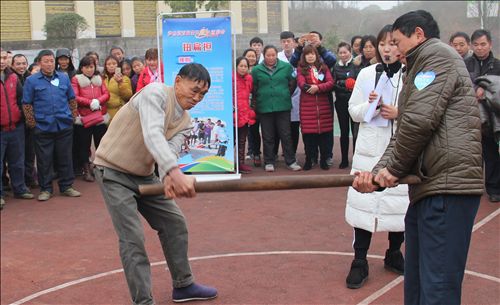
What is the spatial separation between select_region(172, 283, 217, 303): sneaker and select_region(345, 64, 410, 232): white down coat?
51.7 inches

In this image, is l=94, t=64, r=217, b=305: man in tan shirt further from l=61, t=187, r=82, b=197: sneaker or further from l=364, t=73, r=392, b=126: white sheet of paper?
l=61, t=187, r=82, b=197: sneaker

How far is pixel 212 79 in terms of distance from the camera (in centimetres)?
959

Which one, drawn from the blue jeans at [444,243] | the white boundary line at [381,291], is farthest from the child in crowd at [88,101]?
the blue jeans at [444,243]

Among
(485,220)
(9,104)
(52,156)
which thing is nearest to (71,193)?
(52,156)

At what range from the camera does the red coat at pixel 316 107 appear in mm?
10180

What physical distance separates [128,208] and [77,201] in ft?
15.7

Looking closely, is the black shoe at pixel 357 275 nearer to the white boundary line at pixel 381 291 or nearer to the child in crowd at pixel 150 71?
the white boundary line at pixel 381 291

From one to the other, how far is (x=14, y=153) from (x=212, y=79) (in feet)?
9.86

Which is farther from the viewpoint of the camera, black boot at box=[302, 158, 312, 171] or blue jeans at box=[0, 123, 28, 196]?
black boot at box=[302, 158, 312, 171]

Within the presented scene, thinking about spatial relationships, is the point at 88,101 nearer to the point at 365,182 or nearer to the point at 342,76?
the point at 342,76

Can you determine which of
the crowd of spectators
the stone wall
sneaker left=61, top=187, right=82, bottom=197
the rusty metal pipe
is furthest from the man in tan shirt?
the stone wall

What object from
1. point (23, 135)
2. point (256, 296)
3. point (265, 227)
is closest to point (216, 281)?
point (256, 296)

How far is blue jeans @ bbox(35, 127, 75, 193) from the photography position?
9023mm

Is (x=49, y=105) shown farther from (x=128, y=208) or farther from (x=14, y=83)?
(x=128, y=208)
